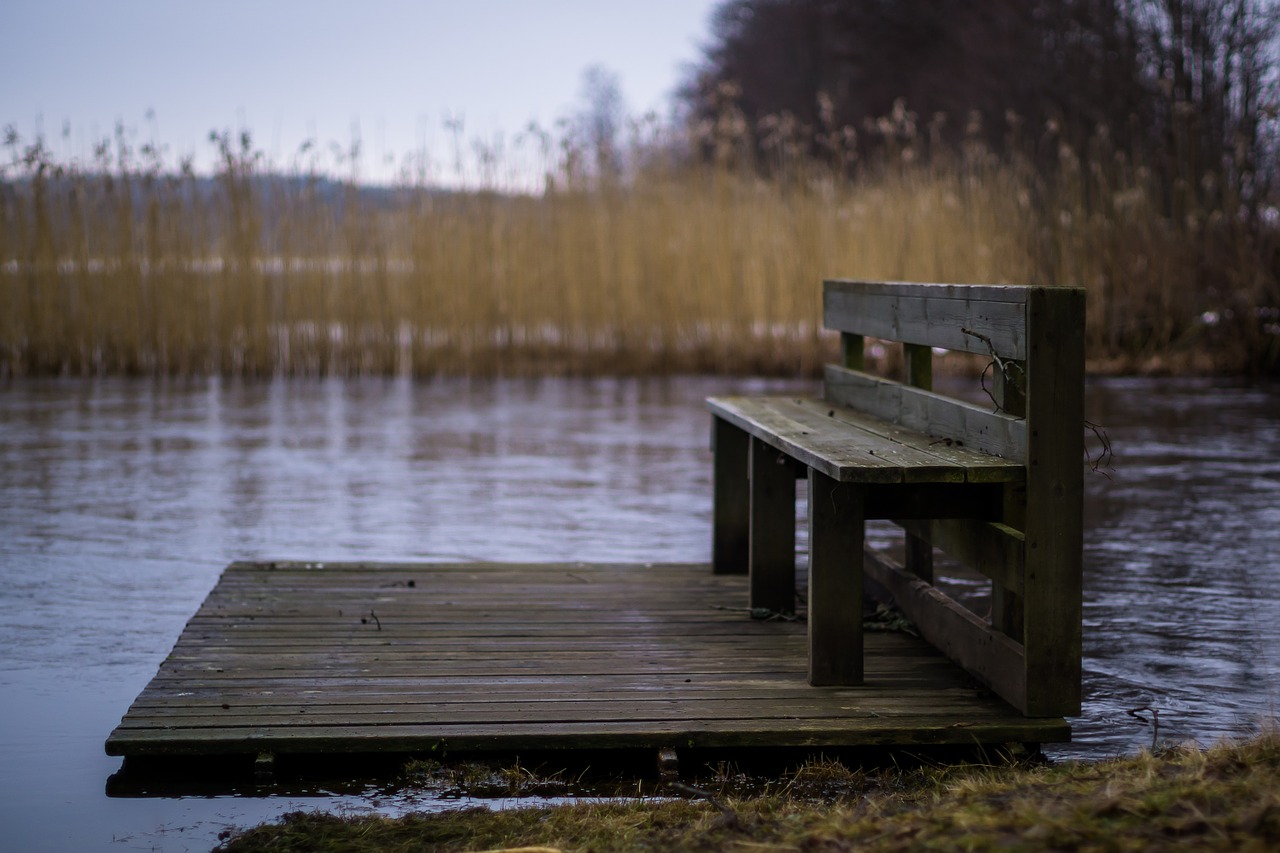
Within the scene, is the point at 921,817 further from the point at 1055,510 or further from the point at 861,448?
the point at 861,448

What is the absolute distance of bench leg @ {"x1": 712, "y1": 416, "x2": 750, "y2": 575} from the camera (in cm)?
428

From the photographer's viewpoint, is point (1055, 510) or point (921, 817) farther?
point (1055, 510)

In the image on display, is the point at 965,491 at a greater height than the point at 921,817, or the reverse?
the point at 965,491

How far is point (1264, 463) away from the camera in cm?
675

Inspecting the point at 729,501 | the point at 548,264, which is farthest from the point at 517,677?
the point at 548,264

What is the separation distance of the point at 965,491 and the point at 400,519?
9.76 feet

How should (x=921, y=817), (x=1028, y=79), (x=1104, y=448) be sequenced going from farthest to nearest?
(x=1028, y=79) → (x=1104, y=448) → (x=921, y=817)

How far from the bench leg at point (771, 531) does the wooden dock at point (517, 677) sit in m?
0.10

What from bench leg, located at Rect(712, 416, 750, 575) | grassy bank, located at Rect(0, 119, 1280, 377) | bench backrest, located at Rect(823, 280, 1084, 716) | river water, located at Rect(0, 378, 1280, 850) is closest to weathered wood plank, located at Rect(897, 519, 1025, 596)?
bench backrest, located at Rect(823, 280, 1084, 716)

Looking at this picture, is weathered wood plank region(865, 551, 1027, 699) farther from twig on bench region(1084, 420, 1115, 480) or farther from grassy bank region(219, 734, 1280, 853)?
twig on bench region(1084, 420, 1115, 480)

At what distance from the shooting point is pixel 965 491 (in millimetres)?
3115

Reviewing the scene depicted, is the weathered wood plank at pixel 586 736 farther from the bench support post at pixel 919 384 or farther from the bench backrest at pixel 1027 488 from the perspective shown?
the bench support post at pixel 919 384

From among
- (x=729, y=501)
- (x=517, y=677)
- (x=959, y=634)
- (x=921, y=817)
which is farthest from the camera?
(x=729, y=501)

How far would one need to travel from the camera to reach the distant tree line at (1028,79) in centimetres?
1291
